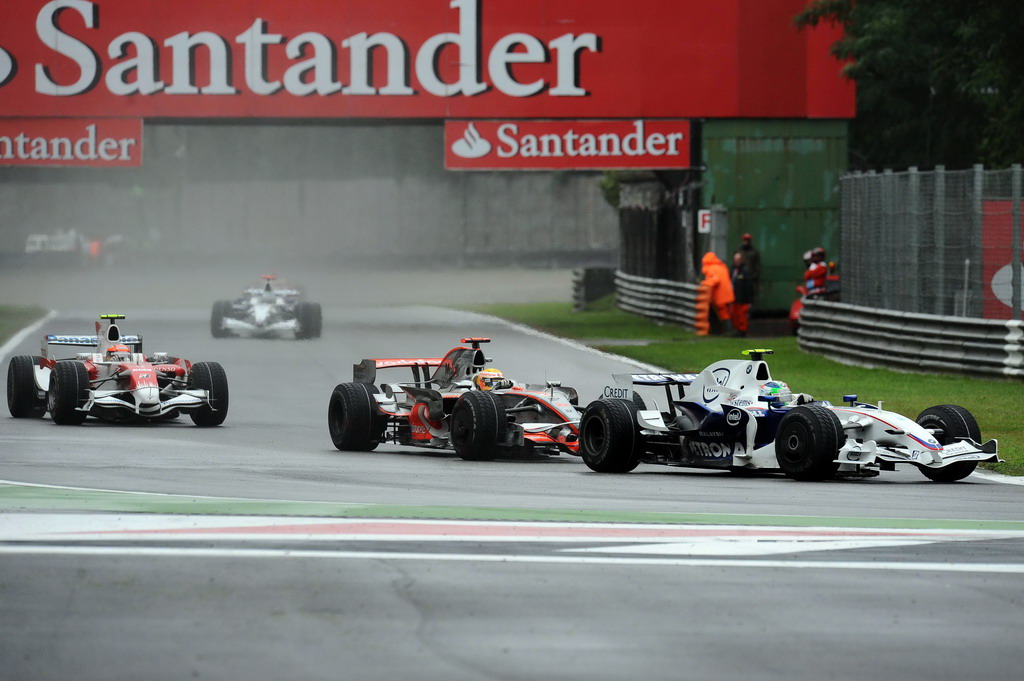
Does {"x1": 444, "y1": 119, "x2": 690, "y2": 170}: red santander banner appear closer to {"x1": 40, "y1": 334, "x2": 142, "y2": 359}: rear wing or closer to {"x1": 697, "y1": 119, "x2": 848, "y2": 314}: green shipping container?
{"x1": 697, "y1": 119, "x2": 848, "y2": 314}: green shipping container

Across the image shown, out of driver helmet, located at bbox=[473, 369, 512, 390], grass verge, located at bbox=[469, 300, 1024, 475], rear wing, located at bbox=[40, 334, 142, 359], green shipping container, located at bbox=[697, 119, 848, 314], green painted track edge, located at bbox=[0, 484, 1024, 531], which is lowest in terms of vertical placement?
grass verge, located at bbox=[469, 300, 1024, 475]

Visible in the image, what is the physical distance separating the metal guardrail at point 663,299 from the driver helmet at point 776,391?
818 inches

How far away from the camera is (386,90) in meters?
34.4

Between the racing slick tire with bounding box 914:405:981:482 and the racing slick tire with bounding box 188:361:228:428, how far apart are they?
759cm

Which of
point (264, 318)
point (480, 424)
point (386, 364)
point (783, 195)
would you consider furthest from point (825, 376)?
point (783, 195)

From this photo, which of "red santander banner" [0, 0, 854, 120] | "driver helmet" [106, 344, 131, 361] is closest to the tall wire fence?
"red santander banner" [0, 0, 854, 120]

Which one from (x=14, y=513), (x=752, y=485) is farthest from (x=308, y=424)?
(x=14, y=513)

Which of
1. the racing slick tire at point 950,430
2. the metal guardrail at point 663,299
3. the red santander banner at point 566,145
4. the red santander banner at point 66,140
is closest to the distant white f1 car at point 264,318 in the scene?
the red santander banner at point 66,140

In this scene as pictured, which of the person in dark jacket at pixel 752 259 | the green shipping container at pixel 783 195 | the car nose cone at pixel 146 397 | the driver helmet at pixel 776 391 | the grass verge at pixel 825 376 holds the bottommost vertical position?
the grass verge at pixel 825 376

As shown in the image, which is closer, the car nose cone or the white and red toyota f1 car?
the white and red toyota f1 car

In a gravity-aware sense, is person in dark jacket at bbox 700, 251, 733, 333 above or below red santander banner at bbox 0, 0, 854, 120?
below

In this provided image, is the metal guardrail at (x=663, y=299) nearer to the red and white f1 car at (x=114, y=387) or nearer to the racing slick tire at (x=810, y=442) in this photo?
the red and white f1 car at (x=114, y=387)

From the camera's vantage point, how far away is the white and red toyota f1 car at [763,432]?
43.0 ft

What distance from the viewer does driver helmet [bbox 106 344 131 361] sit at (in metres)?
18.6
